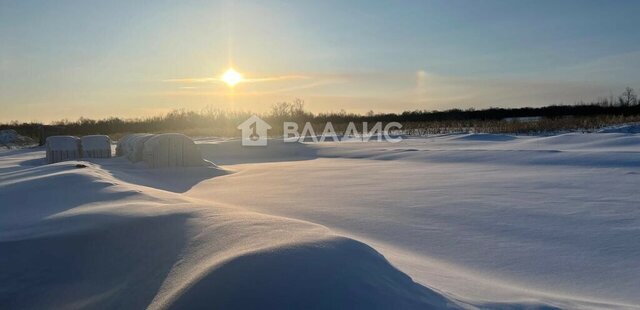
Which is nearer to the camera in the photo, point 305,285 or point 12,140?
point 305,285

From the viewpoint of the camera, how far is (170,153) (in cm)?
1009

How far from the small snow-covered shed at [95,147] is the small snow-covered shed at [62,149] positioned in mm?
193

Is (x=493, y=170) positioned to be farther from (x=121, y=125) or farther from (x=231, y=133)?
(x=121, y=125)

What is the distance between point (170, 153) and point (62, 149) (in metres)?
4.62

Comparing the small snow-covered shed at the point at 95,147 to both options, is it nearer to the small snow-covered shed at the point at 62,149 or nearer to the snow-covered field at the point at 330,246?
A: the small snow-covered shed at the point at 62,149

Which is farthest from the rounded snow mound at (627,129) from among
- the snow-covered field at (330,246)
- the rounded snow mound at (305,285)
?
the rounded snow mound at (305,285)

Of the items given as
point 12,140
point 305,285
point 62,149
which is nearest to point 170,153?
point 62,149

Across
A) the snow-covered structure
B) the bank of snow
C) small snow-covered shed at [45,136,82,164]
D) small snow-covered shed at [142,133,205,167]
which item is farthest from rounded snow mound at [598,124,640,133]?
small snow-covered shed at [45,136,82,164]

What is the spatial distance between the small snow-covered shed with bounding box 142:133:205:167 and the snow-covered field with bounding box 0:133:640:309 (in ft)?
13.4

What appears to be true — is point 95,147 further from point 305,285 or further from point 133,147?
point 305,285

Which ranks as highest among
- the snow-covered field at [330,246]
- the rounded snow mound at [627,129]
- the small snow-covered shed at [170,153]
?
the rounded snow mound at [627,129]

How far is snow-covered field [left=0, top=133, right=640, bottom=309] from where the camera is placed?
188cm

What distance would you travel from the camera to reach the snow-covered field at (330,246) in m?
1.88

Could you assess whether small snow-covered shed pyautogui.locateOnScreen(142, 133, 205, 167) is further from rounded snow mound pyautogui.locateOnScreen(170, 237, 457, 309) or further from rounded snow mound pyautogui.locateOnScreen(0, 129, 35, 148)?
rounded snow mound pyautogui.locateOnScreen(0, 129, 35, 148)
